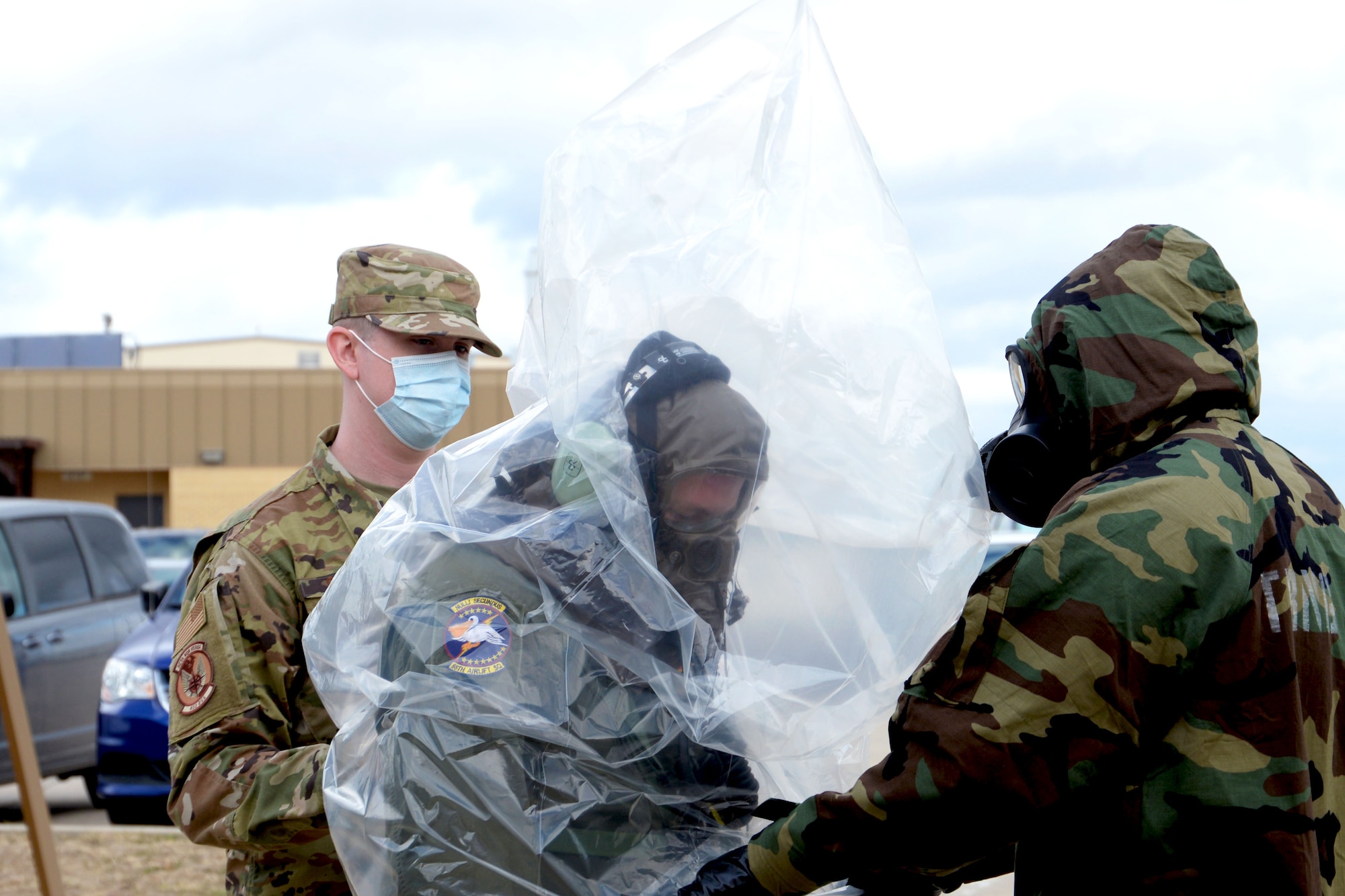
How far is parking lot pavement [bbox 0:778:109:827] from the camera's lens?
6.81m

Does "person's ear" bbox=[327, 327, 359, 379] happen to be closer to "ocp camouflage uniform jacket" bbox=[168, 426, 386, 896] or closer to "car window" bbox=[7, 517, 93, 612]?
"ocp camouflage uniform jacket" bbox=[168, 426, 386, 896]

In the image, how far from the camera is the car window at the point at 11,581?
21.3 ft

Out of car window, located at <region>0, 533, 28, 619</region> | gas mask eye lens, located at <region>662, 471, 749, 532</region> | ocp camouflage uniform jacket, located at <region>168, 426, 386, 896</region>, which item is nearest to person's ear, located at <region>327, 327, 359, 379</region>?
ocp camouflage uniform jacket, located at <region>168, 426, 386, 896</region>

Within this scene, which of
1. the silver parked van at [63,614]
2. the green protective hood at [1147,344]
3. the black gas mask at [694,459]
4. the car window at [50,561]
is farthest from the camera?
the car window at [50,561]

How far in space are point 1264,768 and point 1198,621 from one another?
21 cm

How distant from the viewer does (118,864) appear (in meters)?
5.20

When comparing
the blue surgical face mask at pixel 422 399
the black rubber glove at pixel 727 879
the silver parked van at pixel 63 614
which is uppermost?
the blue surgical face mask at pixel 422 399

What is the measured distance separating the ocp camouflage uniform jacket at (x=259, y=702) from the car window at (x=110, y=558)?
5.48 meters

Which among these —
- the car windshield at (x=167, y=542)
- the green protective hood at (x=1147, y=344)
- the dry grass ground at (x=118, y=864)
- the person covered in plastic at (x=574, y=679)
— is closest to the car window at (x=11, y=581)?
the dry grass ground at (x=118, y=864)

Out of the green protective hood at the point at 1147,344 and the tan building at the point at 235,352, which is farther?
the tan building at the point at 235,352

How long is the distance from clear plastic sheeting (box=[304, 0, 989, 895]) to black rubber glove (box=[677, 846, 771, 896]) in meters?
0.06

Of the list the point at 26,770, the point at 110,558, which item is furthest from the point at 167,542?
the point at 26,770

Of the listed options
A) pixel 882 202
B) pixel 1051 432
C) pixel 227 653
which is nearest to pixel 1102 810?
pixel 1051 432

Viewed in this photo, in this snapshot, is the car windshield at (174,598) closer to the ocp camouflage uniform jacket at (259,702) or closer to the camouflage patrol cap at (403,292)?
the camouflage patrol cap at (403,292)
